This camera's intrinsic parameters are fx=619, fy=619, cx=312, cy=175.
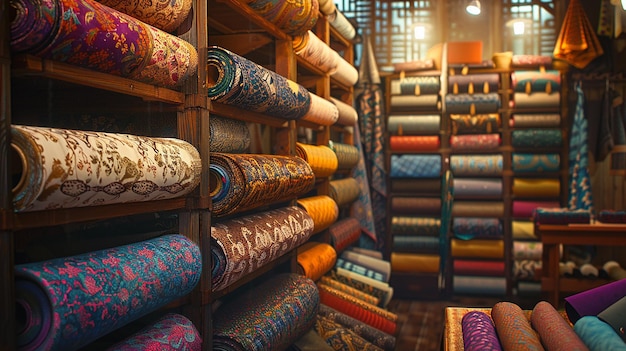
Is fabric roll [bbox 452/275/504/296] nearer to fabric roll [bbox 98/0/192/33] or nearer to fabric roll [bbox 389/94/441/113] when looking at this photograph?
fabric roll [bbox 389/94/441/113]

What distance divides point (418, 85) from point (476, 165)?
973 mm

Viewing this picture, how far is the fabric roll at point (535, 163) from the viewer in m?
5.95

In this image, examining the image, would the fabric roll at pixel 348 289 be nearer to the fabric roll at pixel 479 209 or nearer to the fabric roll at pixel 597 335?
the fabric roll at pixel 479 209

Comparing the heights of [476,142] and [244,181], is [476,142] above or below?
above

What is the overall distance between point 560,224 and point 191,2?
3250 mm

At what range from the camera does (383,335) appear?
3.75 meters

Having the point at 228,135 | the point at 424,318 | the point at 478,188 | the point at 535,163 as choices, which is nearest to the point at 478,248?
the point at 478,188

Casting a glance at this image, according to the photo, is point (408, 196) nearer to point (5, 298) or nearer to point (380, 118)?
point (380, 118)

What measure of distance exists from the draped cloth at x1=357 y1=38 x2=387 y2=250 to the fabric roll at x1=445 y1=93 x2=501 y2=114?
0.68 m

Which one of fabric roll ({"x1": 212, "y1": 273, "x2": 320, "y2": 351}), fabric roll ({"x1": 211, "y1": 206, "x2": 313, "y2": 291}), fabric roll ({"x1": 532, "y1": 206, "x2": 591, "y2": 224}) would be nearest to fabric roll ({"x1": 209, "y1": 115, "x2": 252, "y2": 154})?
fabric roll ({"x1": 211, "y1": 206, "x2": 313, "y2": 291})

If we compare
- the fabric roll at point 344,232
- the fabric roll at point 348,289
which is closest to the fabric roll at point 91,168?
the fabric roll at point 348,289

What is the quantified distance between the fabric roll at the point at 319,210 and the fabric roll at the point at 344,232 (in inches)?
14.0

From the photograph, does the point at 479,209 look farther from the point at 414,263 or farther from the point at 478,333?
the point at 478,333

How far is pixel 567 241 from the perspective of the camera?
4.34 metres
